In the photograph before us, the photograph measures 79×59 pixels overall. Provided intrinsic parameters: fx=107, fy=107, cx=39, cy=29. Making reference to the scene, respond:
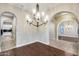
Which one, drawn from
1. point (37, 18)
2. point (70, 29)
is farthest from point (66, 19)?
point (37, 18)

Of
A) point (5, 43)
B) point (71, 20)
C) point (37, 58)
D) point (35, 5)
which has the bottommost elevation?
point (37, 58)

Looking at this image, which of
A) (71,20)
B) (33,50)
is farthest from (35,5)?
(33,50)

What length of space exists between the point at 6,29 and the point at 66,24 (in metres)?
1.15

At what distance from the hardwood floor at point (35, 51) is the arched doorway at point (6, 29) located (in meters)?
0.13

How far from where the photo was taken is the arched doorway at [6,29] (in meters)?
2.04

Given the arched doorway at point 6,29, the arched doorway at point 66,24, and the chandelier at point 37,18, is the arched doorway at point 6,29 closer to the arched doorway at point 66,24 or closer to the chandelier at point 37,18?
the chandelier at point 37,18

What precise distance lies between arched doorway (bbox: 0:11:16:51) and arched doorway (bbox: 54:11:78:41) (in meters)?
0.85

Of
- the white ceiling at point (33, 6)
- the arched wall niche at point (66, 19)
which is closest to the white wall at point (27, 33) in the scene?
the white ceiling at point (33, 6)

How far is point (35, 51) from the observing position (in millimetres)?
2090

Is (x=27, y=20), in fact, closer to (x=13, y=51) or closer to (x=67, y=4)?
(x=13, y=51)

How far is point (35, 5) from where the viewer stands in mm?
2096

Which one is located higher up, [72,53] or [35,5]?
[35,5]

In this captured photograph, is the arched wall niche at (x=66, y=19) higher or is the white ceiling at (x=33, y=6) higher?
the white ceiling at (x=33, y=6)

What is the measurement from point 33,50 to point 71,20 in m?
0.93
